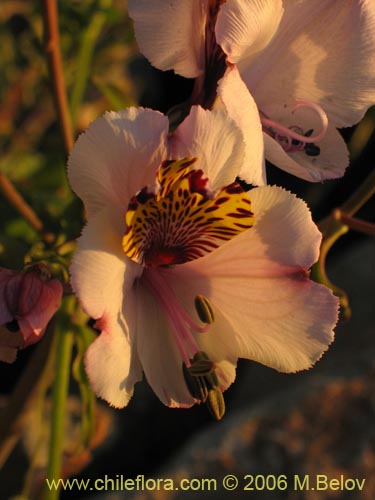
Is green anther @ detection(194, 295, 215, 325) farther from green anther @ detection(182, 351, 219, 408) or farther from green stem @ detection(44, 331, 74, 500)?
green stem @ detection(44, 331, 74, 500)

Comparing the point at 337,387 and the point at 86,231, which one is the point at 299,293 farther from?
the point at 337,387

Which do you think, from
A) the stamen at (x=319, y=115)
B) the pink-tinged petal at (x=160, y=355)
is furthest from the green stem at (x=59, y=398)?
the stamen at (x=319, y=115)

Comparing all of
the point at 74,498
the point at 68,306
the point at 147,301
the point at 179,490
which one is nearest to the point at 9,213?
the point at 68,306

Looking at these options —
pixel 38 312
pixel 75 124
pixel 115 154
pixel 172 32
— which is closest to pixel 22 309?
pixel 38 312


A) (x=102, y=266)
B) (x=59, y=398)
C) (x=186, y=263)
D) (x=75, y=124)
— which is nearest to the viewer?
(x=102, y=266)

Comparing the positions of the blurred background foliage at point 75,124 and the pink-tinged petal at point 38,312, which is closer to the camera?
the pink-tinged petal at point 38,312

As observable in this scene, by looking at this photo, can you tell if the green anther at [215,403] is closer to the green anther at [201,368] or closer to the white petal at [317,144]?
the green anther at [201,368]

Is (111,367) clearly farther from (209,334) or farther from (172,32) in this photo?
(172,32)

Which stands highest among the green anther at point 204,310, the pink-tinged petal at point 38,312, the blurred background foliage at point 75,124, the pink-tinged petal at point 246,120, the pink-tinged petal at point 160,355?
the pink-tinged petal at point 246,120
